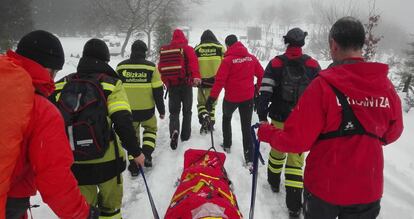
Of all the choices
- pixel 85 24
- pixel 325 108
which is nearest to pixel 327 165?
pixel 325 108

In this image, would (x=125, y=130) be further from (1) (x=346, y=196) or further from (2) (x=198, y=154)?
(1) (x=346, y=196)

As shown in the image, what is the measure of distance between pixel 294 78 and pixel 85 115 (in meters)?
2.46

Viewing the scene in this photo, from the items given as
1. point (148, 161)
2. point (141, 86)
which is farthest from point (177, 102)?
point (148, 161)

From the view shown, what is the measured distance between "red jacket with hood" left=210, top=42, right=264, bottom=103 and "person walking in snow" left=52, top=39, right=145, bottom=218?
243cm

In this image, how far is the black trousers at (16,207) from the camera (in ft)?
6.75

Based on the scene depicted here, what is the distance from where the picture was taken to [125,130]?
3.12 metres

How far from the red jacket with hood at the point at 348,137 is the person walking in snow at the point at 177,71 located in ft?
12.4

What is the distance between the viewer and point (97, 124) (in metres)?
2.96

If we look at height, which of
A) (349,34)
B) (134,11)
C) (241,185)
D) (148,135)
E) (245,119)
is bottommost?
(241,185)

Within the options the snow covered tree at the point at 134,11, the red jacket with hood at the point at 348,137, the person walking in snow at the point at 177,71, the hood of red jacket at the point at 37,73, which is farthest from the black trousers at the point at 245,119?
the snow covered tree at the point at 134,11

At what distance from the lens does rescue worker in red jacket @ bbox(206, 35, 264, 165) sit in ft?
17.7

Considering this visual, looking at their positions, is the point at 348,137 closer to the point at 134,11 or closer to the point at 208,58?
the point at 208,58

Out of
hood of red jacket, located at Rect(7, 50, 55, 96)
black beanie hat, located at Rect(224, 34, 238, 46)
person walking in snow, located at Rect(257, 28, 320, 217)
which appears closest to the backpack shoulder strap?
person walking in snow, located at Rect(257, 28, 320, 217)

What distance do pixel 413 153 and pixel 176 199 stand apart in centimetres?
499
